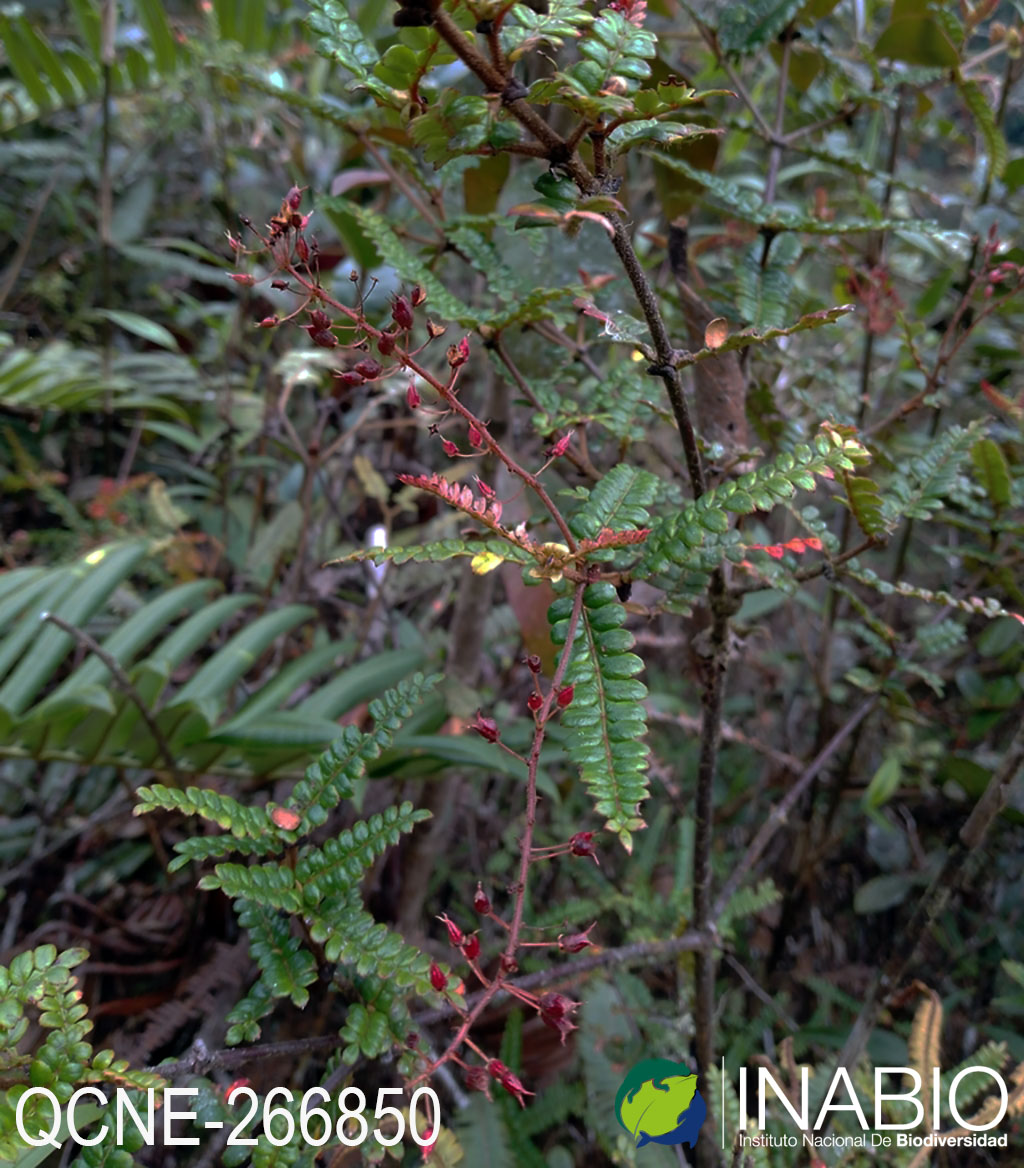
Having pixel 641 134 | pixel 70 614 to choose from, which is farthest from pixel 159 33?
pixel 641 134

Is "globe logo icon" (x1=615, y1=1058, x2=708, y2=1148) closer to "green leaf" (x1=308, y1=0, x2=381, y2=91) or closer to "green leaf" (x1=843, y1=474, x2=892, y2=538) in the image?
"green leaf" (x1=843, y1=474, x2=892, y2=538)

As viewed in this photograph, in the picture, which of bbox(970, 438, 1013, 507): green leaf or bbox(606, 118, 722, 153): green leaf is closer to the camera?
bbox(606, 118, 722, 153): green leaf

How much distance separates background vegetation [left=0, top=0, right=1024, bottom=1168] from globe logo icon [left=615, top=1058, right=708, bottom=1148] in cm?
7

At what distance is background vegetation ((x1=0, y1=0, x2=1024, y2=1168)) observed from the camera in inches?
18.8

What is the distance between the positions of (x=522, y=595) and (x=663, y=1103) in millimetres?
453

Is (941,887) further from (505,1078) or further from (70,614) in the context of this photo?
(70,614)

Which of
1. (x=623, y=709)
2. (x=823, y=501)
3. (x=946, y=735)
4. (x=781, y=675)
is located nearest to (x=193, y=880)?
(x=623, y=709)

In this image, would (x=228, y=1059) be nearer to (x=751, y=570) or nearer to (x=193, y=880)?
(x=751, y=570)

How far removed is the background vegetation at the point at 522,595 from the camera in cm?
48

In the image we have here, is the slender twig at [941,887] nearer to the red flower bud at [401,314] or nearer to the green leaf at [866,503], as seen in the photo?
the green leaf at [866,503]

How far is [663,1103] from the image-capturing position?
0.68 m

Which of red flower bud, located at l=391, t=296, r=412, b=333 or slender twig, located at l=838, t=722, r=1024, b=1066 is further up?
red flower bud, located at l=391, t=296, r=412, b=333

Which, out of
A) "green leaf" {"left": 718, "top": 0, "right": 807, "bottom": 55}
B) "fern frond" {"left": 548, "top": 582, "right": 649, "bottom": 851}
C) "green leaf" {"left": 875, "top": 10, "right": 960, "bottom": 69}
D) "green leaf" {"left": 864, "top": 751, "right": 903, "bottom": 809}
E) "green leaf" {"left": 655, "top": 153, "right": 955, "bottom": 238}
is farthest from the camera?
"green leaf" {"left": 864, "top": 751, "right": 903, "bottom": 809}

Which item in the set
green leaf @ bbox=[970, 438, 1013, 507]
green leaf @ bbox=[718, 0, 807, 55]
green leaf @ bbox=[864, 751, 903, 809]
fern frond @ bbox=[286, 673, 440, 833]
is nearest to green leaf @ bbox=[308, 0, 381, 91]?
fern frond @ bbox=[286, 673, 440, 833]
